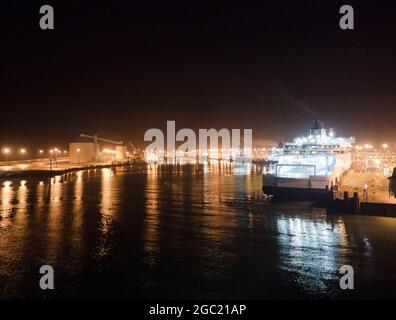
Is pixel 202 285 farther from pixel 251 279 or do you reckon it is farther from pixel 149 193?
pixel 149 193

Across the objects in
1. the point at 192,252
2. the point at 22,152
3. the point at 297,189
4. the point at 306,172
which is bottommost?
the point at 192,252

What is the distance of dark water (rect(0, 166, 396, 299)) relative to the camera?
10344mm

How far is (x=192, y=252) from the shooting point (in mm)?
13844

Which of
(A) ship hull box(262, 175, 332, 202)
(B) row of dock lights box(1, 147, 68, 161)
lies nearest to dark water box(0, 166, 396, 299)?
(A) ship hull box(262, 175, 332, 202)

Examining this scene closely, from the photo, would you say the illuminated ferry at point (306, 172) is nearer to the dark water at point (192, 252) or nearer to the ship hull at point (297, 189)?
the ship hull at point (297, 189)

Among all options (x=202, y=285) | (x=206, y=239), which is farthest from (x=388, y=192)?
(x=202, y=285)

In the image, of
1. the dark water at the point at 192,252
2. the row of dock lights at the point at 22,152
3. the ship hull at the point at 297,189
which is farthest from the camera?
the row of dock lights at the point at 22,152

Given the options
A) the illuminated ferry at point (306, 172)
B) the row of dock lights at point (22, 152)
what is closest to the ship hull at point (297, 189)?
the illuminated ferry at point (306, 172)

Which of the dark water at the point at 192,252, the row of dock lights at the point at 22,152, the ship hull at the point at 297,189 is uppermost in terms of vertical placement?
the row of dock lights at the point at 22,152

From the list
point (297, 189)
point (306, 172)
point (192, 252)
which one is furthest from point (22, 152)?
point (192, 252)

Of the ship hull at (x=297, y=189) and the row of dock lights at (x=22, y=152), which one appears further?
the row of dock lights at (x=22, y=152)

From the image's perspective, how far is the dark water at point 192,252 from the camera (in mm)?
10344

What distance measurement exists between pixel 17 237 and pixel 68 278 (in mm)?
6419

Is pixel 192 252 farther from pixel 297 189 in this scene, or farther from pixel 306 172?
pixel 306 172
